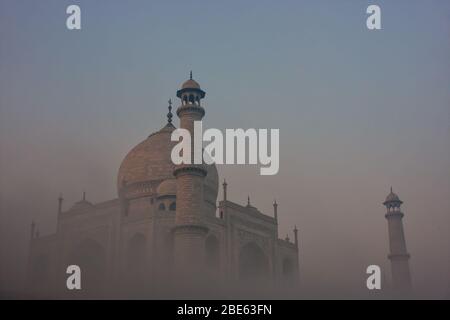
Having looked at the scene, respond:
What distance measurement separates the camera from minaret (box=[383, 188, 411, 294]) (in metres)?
26.1

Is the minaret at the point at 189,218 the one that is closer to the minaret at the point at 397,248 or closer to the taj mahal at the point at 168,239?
the taj mahal at the point at 168,239

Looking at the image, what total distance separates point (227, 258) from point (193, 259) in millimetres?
5618

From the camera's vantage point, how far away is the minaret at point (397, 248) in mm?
26125

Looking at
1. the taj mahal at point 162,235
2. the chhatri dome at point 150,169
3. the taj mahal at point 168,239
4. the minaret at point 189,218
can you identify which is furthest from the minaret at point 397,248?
the minaret at point 189,218

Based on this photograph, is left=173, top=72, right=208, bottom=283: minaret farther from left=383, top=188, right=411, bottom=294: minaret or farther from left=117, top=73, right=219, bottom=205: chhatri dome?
left=383, top=188, right=411, bottom=294: minaret

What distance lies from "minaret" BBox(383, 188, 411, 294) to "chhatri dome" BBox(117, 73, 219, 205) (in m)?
8.96

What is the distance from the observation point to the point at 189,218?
18234 millimetres

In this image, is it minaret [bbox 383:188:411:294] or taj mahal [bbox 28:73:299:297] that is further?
minaret [bbox 383:188:411:294]

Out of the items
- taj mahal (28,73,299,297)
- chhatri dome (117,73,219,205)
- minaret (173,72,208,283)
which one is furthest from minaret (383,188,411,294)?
minaret (173,72,208,283)

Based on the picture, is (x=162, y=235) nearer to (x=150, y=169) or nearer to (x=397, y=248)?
(x=150, y=169)

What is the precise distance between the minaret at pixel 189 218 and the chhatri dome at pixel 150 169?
6465 mm

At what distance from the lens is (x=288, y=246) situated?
2800 cm
